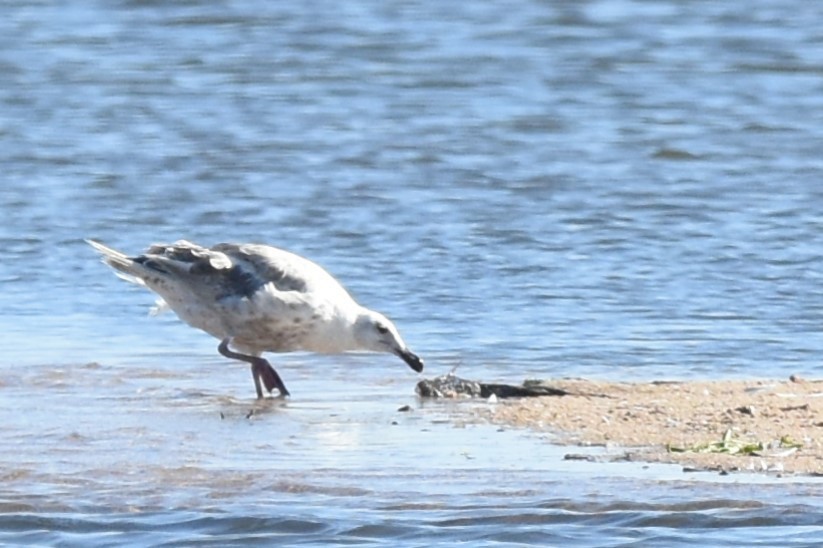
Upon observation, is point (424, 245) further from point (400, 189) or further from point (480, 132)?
point (480, 132)

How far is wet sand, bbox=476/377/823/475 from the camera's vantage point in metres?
6.86

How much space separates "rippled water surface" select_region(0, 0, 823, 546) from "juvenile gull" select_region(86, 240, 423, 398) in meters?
0.20

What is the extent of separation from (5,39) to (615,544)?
14.8 meters

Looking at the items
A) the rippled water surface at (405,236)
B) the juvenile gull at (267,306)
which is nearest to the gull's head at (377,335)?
the juvenile gull at (267,306)

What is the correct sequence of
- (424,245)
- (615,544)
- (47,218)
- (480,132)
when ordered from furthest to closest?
(480,132) → (47,218) → (424,245) → (615,544)

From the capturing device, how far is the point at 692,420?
24.4 ft

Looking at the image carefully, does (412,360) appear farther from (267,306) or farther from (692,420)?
(692,420)

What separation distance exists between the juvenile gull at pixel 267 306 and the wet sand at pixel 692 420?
85 cm

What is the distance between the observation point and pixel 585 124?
15492 millimetres

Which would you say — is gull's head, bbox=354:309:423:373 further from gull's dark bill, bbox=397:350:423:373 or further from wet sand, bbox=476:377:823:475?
wet sand, bbox=476:377:823:475

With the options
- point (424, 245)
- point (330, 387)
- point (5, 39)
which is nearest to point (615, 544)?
point (330, 387)

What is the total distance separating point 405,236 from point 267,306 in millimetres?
3117

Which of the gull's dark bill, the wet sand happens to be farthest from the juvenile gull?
the wet sand

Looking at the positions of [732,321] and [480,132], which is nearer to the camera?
[732,321]
